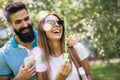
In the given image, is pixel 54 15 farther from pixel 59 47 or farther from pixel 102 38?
pixel 102 38

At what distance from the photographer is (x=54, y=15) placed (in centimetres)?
414

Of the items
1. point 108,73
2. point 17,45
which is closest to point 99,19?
point 108,73

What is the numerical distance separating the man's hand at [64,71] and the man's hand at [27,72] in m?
0.29

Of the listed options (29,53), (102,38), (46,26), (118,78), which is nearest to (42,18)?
(46,26)

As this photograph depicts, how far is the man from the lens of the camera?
14.0 ft

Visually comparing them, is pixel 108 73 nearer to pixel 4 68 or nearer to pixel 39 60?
pixel 4 68

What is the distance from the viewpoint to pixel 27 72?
410cm

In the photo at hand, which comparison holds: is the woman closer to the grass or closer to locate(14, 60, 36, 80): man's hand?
locate(14, 60, 36, 80): man's hand

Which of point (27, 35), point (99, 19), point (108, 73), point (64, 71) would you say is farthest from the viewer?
point (108, 73)

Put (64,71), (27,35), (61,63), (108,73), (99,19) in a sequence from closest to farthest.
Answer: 1. (64,71)
2. (61,63)
3. (27,35)
4. (99,19)
5. (108,73)

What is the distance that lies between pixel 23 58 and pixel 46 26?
1.50 ft

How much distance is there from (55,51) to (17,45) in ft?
1.45

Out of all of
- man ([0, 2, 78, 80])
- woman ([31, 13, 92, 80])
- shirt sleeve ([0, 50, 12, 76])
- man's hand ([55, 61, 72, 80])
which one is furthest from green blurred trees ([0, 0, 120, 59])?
man's hand ([55, 61, 72, 80])

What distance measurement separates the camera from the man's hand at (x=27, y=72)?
4094 mm
